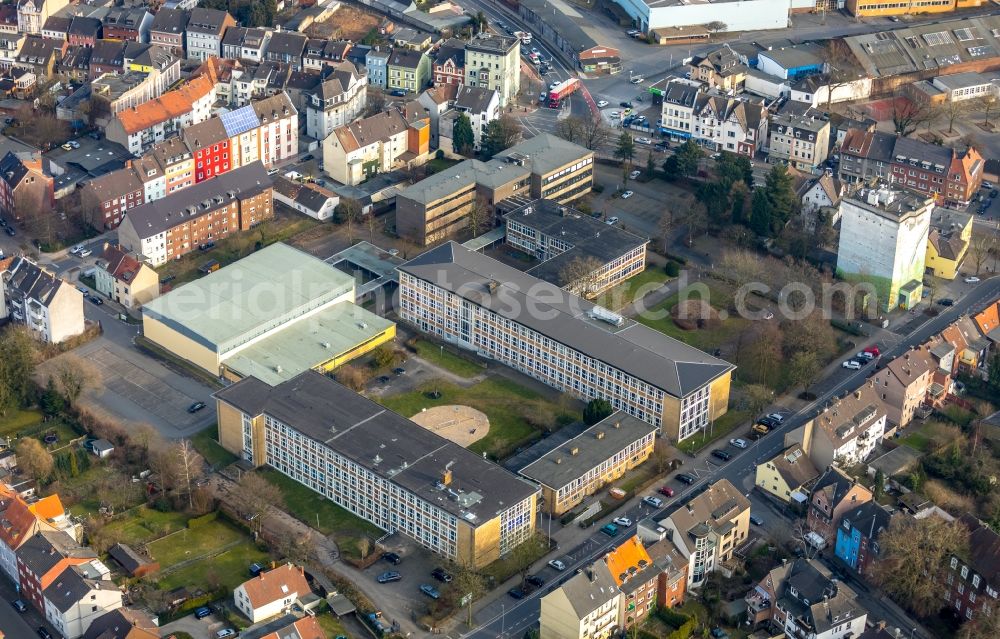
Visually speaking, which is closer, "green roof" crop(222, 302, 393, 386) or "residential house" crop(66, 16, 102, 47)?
"green roof" crop(222, 302, 393, 386)

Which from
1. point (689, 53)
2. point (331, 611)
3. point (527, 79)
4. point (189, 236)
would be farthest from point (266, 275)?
point (689, 53)

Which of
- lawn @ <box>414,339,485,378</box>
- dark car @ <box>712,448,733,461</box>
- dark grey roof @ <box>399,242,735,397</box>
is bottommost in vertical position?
A: dark car @ <box>712,448,733,461</box>

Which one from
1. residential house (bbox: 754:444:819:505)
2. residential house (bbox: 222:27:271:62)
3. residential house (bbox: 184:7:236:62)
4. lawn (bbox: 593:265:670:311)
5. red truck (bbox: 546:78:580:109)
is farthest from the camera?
residential house (bbox: 184:7:236:62)

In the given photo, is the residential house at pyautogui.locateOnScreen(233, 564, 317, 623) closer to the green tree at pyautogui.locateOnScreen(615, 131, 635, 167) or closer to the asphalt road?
the asphalt road

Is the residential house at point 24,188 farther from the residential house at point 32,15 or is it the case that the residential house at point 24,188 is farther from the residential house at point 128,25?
the residential house at point 32,15

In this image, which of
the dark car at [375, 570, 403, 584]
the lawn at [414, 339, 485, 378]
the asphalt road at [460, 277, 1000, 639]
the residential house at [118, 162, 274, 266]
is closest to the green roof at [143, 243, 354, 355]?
the lawn at [414, 339, 485, 378]

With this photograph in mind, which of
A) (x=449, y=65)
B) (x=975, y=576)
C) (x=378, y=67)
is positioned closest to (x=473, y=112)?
(x=449, y=65)

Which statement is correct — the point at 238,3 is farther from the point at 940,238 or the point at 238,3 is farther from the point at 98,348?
the point at 940,238
